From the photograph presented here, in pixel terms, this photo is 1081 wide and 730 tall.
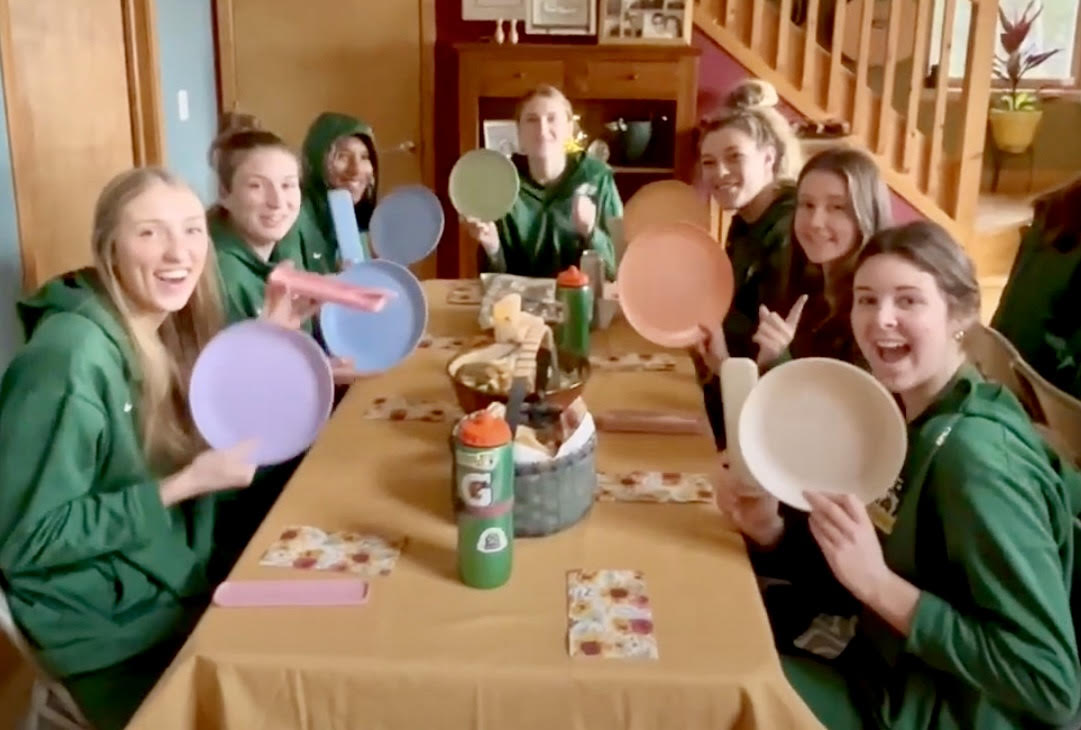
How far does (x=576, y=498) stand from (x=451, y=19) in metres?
3.94

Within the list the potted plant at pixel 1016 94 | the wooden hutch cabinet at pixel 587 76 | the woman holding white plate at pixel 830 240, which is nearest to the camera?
the woman holding white plate at pixel 830 240

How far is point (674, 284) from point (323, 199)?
4.37 ft

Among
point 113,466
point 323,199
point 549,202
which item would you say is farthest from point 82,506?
point 549,202

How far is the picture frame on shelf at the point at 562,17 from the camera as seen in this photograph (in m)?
4.91

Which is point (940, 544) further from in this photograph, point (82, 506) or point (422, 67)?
point (422, 67)

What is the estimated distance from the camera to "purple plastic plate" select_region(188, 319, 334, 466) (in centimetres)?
159

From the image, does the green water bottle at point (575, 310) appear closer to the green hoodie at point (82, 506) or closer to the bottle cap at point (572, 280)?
the bottle cap at point (572, 280)

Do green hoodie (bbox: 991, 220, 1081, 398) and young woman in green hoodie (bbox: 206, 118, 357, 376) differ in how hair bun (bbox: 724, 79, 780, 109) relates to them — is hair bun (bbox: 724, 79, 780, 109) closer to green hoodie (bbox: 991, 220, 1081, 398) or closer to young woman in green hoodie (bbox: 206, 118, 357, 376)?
green hoodie (bbox: 991, 220, 1081, 398)

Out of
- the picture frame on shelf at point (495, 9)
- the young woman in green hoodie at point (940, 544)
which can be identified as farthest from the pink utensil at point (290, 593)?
the picture frame on shelf at point (495, 9)

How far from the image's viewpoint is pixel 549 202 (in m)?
3.21

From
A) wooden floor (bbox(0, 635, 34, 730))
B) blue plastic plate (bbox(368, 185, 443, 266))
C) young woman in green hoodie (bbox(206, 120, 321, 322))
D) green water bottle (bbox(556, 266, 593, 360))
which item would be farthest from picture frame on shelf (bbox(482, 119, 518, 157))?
wooden floor (bbox(0, 635, 34, 730))

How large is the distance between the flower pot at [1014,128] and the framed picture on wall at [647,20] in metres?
2.86

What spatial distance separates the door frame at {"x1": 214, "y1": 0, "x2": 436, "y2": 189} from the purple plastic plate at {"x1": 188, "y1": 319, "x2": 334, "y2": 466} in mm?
3595

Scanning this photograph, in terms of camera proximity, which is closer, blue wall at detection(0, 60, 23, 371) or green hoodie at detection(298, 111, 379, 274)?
blue wall at detection(0, 60, 23, 371)
